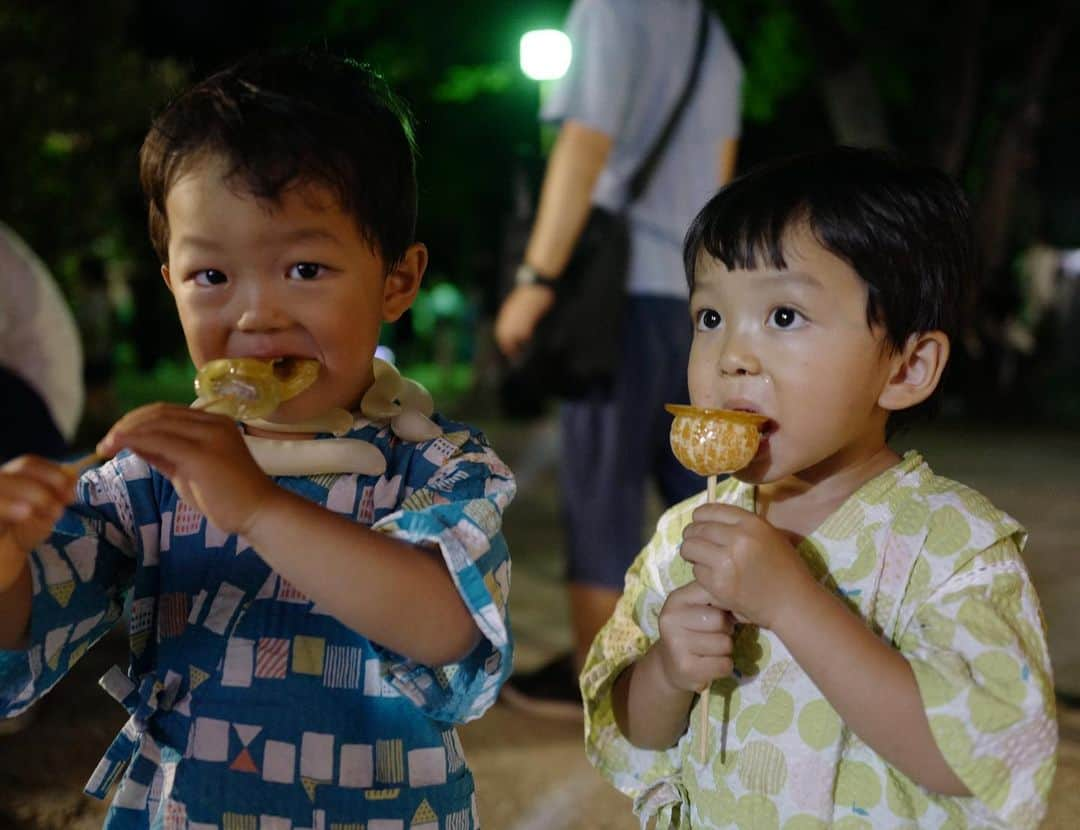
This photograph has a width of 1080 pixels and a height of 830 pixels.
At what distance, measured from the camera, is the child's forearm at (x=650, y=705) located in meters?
1.58

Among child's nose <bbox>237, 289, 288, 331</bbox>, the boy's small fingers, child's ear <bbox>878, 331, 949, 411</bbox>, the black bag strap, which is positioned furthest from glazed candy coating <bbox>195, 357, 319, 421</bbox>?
the black bag strap

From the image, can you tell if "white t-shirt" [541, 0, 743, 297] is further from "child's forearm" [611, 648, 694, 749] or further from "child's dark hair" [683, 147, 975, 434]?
"child's forearm" [611, 648, 694, 749]

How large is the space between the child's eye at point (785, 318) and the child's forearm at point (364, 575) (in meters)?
0.56

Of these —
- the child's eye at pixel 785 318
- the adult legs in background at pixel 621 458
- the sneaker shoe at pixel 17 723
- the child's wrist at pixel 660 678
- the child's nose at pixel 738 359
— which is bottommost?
the sneaker shoe at pixel 17 723

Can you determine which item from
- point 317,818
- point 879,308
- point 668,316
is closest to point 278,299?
point 317,818

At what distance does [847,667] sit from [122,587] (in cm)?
101

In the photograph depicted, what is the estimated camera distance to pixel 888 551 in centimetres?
151

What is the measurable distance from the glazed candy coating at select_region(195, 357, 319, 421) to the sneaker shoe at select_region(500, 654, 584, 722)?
2339mm

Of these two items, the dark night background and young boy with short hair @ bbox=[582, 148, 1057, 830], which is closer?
young boy with short hair @ bbox=[582, 148, 1057, 830]

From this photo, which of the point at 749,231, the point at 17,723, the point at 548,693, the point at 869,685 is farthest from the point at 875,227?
the point at 17,723

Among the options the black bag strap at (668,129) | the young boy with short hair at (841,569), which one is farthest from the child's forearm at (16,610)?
the black bag strap at (668,129)

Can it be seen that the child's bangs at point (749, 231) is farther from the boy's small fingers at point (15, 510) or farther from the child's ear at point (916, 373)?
the boy's small fingers at point (15, 510)

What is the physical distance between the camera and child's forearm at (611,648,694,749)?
158cm

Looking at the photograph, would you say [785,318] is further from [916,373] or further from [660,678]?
[660,678]
